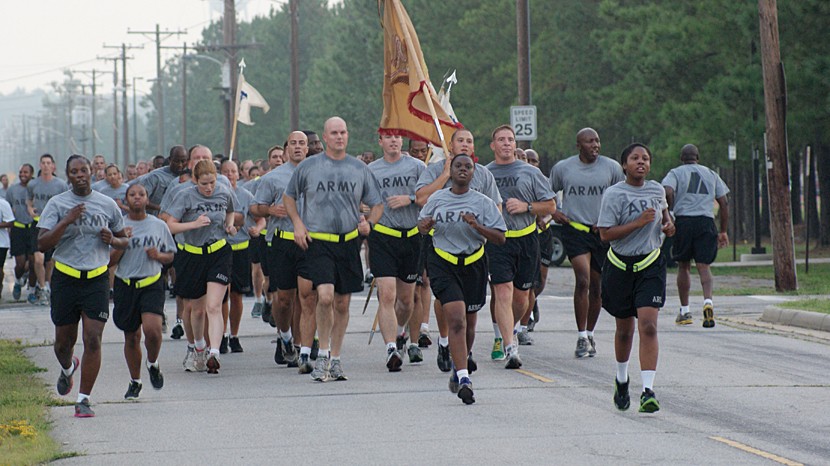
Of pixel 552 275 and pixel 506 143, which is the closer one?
pixel 506 143

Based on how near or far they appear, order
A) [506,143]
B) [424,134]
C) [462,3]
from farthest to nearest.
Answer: [462,3], [424,134], [506,143]

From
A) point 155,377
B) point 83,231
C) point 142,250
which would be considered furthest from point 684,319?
point 83,231

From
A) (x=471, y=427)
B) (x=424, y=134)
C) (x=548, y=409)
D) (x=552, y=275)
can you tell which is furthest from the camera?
(x=552, y=275)

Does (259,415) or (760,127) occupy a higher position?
(760,127)

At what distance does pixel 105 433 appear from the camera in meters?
9.74

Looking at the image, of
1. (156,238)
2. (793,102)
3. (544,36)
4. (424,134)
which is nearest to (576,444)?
(156,238)

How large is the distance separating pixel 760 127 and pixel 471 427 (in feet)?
73.4

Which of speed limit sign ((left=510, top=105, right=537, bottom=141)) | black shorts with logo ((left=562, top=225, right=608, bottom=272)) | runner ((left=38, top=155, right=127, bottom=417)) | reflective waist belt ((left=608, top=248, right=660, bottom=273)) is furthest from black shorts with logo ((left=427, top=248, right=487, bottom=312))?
speed limit sign ((left=510, top=105, right=537, bottom=141))

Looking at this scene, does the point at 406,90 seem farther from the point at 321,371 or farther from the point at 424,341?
the point at 321,371

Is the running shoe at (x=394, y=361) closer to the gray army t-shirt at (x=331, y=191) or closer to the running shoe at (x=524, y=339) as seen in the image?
the gray army t-shirt at (x=331, y=191)

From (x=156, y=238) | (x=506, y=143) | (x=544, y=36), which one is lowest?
(x=156, y=238)

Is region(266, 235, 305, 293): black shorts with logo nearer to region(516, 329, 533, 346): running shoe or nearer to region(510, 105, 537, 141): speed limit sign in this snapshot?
region(516, 329, 533, 346): running shoe

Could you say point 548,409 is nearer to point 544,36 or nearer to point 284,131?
point 544,36

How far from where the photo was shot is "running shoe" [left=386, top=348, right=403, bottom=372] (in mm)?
12766
